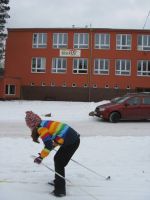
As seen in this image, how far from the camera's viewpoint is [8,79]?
4541 cm

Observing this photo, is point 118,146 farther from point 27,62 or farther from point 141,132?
point 27,62

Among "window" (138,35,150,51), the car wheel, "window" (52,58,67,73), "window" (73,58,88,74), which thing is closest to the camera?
the car wheel

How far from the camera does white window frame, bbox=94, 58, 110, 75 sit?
155ft

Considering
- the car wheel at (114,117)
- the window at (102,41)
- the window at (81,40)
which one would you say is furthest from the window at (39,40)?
the car wheel at (114,117)

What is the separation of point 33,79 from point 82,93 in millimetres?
5576

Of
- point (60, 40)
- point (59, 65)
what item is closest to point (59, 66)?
point (59, 65)

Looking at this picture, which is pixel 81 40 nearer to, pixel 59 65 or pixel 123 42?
pixel 59 65

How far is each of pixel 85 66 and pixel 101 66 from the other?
1.69 metres

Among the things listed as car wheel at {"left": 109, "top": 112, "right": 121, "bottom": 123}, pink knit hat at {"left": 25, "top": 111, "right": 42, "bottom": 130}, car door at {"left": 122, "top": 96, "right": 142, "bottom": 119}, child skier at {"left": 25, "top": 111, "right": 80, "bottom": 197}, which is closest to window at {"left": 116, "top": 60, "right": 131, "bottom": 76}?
car door at {"left": 122, "top": 96, "right": 142, "bottom": 119}

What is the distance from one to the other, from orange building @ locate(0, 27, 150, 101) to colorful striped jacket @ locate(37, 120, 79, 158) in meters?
38.8

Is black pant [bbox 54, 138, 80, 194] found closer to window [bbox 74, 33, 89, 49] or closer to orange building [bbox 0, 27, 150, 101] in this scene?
orange building [bbox 0, 27, 150, 101]

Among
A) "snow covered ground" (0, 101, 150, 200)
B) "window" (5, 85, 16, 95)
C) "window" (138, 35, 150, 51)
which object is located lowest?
"snow covered ground" (0, 101, 150, 200)

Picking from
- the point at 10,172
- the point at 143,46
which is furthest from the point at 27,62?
the point at 10,172

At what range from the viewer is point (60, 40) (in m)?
48.0
